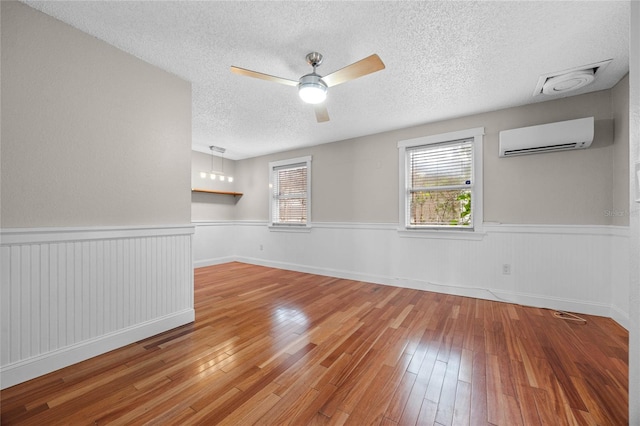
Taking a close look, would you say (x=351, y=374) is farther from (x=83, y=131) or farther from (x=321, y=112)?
(x=83, y=131)

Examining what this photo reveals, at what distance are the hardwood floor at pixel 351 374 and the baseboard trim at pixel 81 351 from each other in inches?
2.6

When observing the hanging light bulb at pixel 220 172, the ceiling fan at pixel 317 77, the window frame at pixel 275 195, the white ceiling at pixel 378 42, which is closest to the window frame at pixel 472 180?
the white ceiling at pixel 378 42

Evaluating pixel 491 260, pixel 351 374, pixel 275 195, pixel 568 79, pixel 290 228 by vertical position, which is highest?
pixel 568 79

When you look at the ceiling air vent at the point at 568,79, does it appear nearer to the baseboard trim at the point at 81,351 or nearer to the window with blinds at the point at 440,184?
the window with blinds at the point at 440,184

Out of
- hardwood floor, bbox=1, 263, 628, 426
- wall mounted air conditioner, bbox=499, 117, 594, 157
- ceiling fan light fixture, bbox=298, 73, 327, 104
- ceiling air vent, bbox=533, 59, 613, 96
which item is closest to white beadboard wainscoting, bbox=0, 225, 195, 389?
hardwood floor, bbox=1, 263, 628, 426

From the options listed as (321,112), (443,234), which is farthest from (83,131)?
(443,234)

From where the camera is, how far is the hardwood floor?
1.38 meters

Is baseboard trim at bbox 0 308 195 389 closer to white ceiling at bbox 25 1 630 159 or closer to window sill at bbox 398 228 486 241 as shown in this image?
white ceiling at bbox 25 1 630 159

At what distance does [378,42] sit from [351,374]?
2.49 meters

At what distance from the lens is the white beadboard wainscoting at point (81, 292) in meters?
1.62

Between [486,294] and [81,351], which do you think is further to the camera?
[486,294]

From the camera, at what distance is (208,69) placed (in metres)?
2.38

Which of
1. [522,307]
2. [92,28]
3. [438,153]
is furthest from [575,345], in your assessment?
[92,28]

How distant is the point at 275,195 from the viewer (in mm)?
5504
